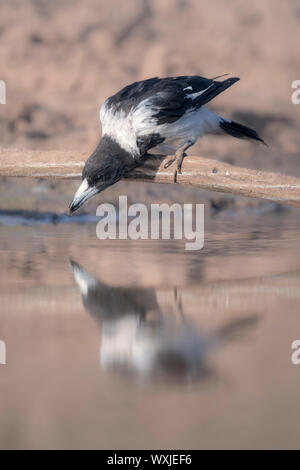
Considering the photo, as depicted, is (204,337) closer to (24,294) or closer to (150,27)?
(24,294)

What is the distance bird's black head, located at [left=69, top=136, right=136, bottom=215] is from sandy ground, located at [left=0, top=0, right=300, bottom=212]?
269 cm

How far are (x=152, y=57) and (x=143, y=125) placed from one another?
3.18m

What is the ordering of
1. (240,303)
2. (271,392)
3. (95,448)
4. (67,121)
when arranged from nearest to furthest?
(95,448)
(271,392)
(240,303)
(67,121)

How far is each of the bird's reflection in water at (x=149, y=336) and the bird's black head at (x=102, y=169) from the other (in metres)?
0.67

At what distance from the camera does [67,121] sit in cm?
524

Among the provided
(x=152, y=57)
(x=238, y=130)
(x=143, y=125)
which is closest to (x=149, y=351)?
(x=143, y=125)

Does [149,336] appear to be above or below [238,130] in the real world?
below

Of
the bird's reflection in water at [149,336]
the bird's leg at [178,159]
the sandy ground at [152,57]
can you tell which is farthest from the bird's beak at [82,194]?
the sandy ground at [152,57]

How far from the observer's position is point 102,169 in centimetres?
246

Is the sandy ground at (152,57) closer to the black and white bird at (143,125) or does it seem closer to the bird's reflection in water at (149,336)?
the black and white bird at (143,125)

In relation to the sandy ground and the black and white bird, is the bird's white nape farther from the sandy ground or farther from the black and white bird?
the sandy ground

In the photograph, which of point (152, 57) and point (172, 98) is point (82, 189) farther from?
point (152, 57)
